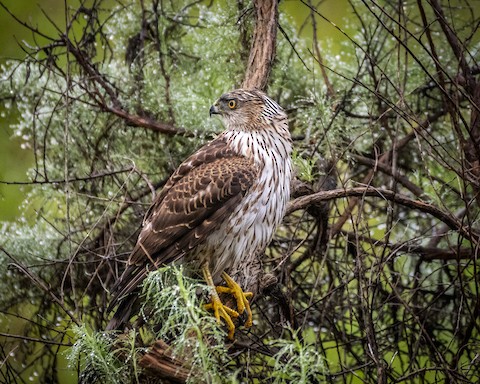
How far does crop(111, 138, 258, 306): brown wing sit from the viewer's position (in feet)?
11.5

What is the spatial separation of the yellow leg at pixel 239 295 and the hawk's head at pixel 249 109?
73 centimetres

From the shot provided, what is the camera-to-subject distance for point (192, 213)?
352 cm

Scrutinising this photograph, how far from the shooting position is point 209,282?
3537 millimetres

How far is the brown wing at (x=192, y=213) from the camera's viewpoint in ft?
11.5

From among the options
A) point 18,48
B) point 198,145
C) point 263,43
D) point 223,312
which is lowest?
point 223,312

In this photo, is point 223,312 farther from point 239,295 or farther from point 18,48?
point 18,48

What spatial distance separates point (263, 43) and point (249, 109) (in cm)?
37

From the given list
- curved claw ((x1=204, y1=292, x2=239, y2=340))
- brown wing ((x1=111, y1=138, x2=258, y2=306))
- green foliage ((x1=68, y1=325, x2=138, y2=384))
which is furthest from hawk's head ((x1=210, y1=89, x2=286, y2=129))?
green foliage ((x1=68, y1=325, x2=138, y2=384))

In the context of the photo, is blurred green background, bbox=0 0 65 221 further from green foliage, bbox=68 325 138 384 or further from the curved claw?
green foliage, bbox=68 325 138 384

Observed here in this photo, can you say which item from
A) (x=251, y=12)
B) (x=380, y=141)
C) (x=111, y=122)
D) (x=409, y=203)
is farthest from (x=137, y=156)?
(x=409, y=203)

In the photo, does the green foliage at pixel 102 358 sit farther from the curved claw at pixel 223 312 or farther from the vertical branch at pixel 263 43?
the vertical branch at pixel 263 43


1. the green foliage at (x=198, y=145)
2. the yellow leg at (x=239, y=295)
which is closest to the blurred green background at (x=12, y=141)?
the green foliage at (x=198, y=145)

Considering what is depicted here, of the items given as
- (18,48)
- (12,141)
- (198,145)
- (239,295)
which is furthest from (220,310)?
(18,48)

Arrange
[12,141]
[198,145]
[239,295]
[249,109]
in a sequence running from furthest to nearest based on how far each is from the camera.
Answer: [12,141]
[198,145]
[249,109]
[239,295]
